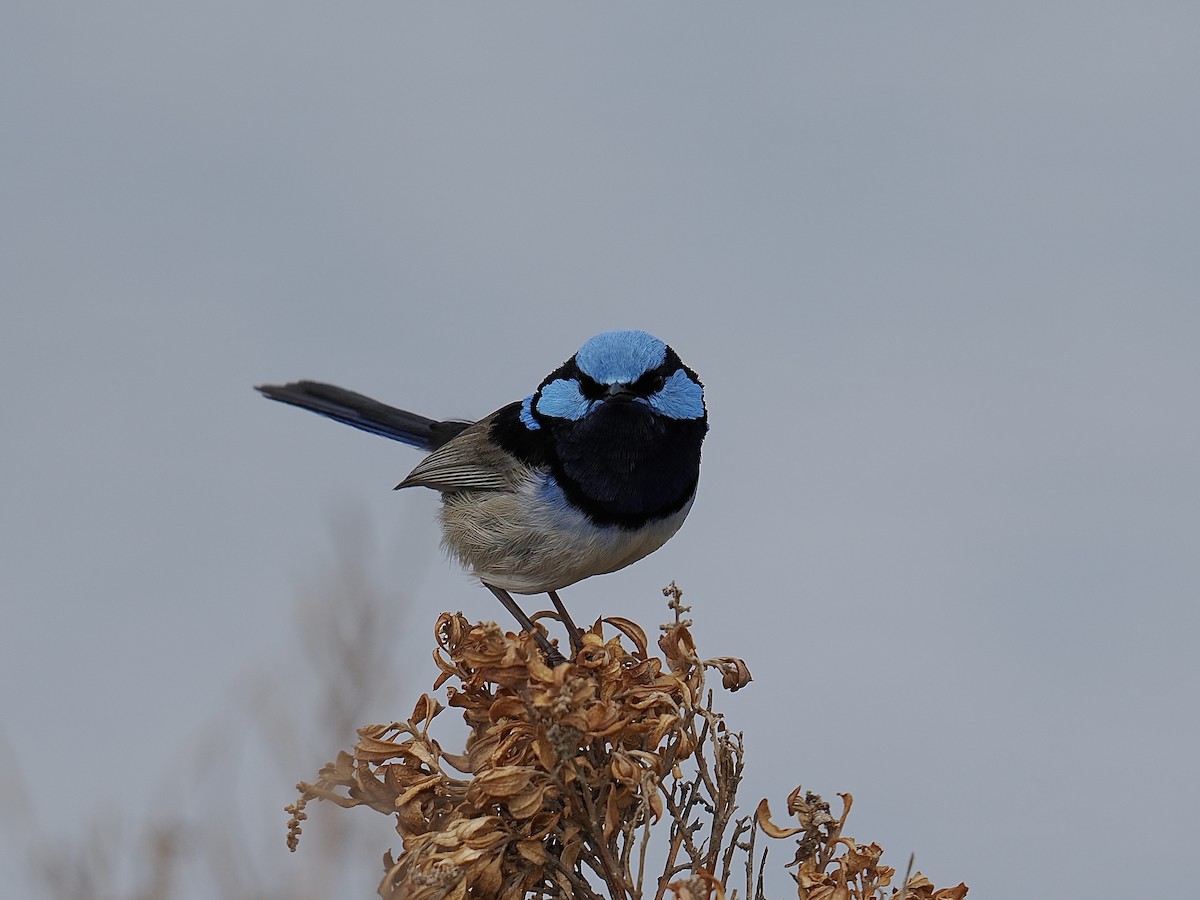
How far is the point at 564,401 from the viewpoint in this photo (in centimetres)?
421

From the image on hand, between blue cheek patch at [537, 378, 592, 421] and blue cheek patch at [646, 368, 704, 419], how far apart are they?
0.21 m

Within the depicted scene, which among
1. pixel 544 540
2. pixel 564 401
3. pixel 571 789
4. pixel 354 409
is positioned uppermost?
pixel 354 409

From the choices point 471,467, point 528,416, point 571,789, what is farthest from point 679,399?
point 571,789

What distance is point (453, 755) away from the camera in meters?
2.93

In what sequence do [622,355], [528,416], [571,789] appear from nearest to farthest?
1. [571,789]
2. [622,355]
3. [528,416]

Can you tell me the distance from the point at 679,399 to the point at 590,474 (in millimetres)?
334

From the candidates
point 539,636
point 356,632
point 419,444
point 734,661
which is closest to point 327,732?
point 356,632

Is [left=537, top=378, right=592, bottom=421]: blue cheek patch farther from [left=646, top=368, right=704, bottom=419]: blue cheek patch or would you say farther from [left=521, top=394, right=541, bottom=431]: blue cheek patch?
[left=646, top=368, right=704, bottom=419]: blue cheek patch

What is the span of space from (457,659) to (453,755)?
234 mm

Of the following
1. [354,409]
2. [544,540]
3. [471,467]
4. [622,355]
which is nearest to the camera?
[622,355]

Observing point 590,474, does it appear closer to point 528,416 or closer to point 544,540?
point 544,540

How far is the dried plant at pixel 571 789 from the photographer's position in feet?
8.72

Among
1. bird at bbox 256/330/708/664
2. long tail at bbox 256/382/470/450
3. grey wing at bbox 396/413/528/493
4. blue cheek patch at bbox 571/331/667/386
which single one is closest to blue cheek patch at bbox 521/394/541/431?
bird at bbox 256/330/708/664

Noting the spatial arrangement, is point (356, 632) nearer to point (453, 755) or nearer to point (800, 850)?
point (453, 755)
